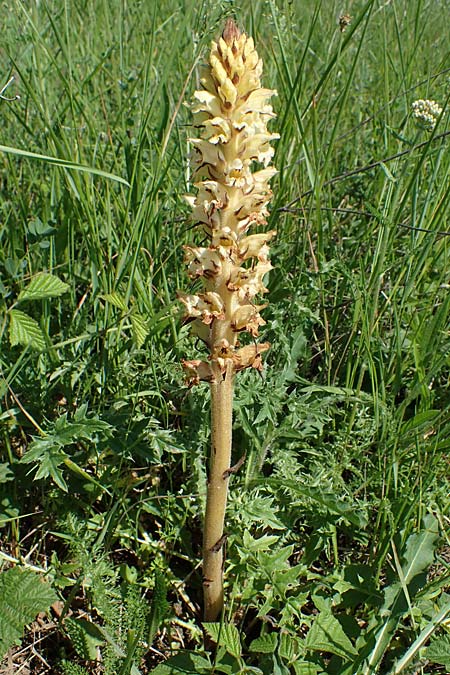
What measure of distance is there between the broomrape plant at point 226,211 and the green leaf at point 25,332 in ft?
2.46

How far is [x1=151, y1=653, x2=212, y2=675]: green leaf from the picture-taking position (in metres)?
1.73

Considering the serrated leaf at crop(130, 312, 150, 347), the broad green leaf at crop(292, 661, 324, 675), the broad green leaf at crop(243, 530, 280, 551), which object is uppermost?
the serrated leaf at crop(130, 312, 150, 347)

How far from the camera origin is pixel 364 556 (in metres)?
2.15

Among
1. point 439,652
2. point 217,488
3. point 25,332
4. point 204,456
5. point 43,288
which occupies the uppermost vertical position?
point 43,288

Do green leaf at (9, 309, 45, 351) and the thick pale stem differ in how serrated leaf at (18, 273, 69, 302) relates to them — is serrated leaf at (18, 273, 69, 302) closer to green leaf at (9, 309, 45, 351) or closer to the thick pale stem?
green leaf at (9, 309, 45, 351)

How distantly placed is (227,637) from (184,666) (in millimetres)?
151

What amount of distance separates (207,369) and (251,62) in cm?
70

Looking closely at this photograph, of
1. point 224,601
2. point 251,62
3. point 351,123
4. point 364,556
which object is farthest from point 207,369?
point 351,123

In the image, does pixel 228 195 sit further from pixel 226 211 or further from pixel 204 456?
pixel 204 456

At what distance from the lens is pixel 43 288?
216 cm

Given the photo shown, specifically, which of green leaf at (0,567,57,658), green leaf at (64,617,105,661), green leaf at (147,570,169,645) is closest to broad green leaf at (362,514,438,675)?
green leaf at (147,570,169,645)

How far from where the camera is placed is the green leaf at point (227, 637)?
1707 millimetres

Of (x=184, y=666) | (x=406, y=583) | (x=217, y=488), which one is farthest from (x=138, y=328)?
(x=406, y=583)

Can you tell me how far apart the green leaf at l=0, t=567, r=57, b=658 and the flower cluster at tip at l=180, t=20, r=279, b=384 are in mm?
761
